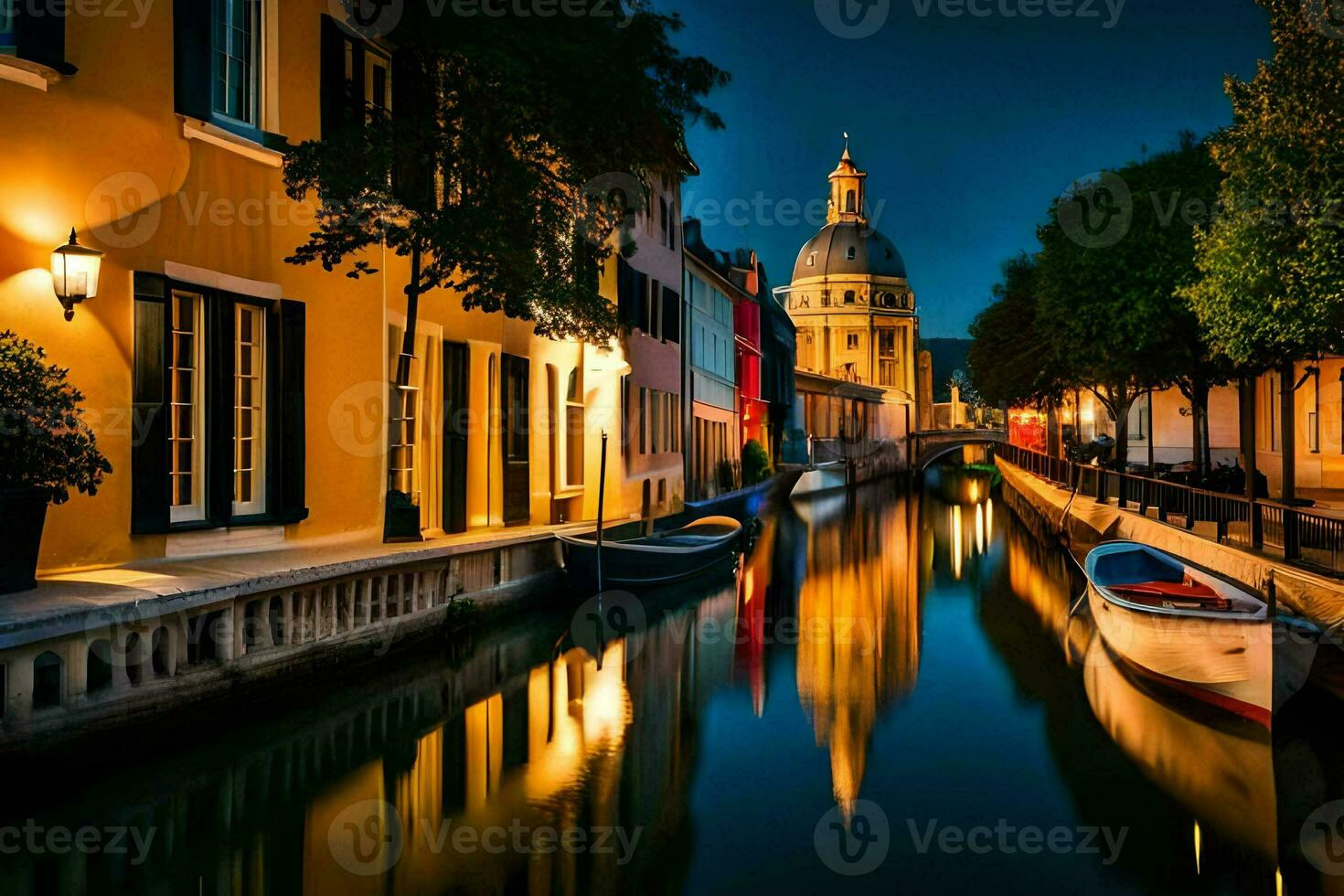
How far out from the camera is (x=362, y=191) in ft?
47.0

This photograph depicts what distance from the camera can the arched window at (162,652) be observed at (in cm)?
995

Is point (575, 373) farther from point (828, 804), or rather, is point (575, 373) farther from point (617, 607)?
point (828, 804)

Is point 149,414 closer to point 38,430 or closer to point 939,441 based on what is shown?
point 38,430

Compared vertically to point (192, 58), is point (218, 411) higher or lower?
lower

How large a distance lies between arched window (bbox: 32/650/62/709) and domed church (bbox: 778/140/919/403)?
140390 millimetres

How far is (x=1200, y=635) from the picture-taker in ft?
38.9

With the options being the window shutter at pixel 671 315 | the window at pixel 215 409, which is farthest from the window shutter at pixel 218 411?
the window shutter at pixel 671 315

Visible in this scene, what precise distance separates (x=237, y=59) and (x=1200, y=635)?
41.2 feet

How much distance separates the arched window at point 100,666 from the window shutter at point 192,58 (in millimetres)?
6027

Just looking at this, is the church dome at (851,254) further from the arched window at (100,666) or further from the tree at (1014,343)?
the arched window at (100,666)

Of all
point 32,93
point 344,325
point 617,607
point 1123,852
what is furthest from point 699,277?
point 1123,852

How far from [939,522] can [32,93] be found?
3636 cm

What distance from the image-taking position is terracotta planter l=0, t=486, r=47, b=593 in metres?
9.35

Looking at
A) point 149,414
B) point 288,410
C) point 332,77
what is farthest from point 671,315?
point 149,414
